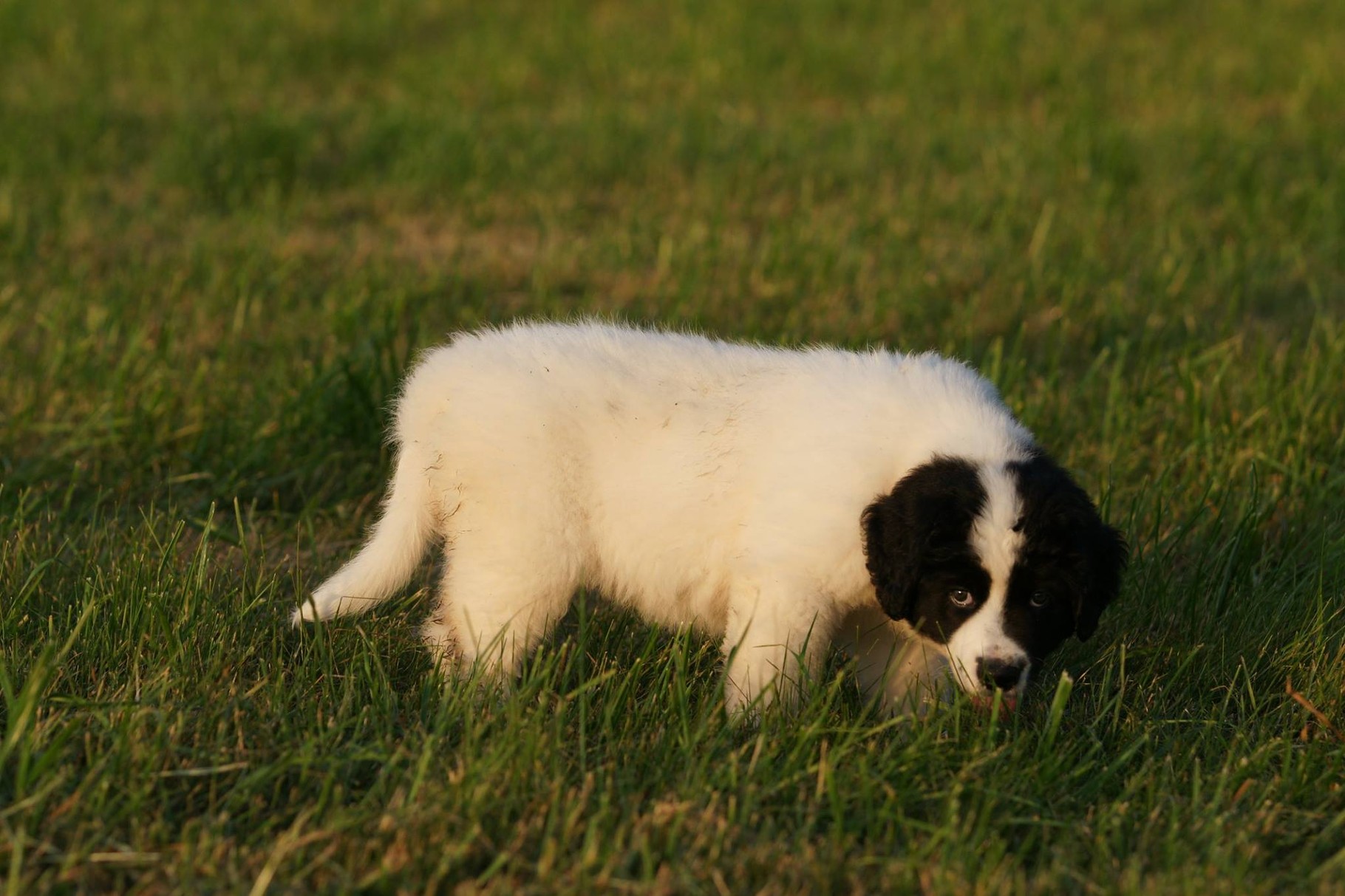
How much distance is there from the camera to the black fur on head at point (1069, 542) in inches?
137

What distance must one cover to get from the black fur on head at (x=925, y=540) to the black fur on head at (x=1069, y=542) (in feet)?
0.37

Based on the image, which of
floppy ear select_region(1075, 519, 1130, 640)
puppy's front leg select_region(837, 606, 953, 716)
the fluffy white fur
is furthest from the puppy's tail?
floppy ear select_region(1075, 519, 1130, 640)

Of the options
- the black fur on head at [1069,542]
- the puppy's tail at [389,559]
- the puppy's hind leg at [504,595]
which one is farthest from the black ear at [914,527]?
the puppy's tail at [389,559]

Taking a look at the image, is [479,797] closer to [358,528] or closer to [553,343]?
[553,343]

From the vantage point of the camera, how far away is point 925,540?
3.44m

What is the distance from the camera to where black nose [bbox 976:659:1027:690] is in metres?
3.44

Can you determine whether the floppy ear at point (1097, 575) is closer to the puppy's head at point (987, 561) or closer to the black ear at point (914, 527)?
the puppy's head at point (987, 561)

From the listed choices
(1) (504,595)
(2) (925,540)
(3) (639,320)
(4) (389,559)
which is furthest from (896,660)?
(3) (639,320)

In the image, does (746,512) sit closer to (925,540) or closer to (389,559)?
(925,540)

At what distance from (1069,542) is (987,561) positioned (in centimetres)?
20

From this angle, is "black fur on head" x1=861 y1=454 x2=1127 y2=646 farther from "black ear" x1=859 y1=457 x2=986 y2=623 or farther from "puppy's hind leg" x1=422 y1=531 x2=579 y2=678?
"puppy's hind leg" x1=422 y1=531 x2=579 y2=678

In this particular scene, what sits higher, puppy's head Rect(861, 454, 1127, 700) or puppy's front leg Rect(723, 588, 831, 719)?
puppy's head Rect(861, 454, 1127, 700)

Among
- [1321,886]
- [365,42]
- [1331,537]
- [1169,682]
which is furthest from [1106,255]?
[365,42]

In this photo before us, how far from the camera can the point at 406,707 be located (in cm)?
374
